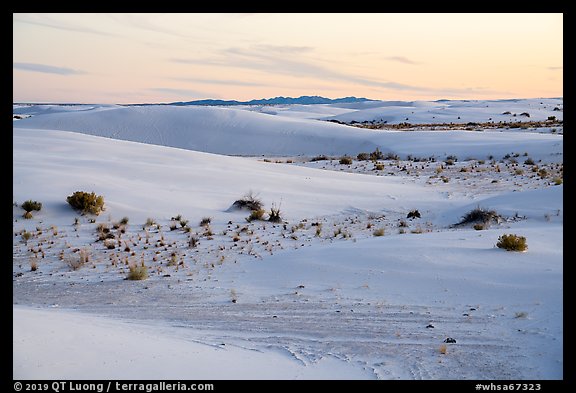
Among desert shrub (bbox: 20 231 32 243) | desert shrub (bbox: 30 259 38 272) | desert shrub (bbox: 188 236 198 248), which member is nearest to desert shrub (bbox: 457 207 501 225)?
desert shrub (bbox: 188 236 198 248)

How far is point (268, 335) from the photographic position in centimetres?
635

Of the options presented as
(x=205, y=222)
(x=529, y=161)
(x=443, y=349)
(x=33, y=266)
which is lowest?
(x=443, y=349)

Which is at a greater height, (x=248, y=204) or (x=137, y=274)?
(x=248, y=204)

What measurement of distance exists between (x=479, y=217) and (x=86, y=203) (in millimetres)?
8979

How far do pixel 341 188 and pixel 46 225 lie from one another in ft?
32.1

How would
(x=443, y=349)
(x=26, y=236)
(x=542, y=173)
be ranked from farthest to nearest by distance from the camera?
(x=542, y=173)
(x=26, y=236)
(x=443, y=349)

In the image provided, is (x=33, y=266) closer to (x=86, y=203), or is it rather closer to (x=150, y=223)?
(x=150, y=223)

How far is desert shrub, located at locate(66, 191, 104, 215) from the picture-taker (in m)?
13.4

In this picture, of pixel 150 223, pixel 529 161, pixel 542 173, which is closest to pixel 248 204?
pixel 150 223

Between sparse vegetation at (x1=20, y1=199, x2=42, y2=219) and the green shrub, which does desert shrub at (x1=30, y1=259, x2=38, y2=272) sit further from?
the green shrub

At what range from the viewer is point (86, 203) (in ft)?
44.1

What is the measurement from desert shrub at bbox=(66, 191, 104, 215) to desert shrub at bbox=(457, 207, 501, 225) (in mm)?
8361

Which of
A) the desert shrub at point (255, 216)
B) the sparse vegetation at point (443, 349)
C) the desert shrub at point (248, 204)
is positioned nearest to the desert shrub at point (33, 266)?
the desert shrub at point (255, 216)

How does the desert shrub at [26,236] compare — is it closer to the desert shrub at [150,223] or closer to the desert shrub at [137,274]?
the desert shrub at [150,223]
